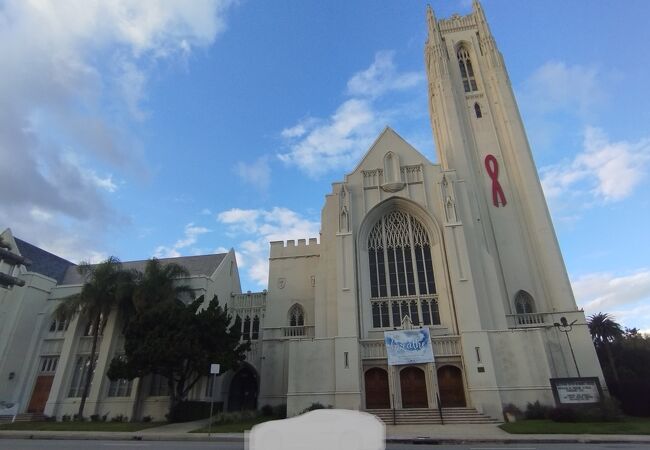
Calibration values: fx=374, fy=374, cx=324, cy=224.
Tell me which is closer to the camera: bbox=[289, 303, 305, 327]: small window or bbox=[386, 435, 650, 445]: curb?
bbox=[386, 435, 650, 445]: curb

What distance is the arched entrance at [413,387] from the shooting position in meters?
23.3

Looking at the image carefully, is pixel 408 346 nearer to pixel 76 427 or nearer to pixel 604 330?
pixel 76 427

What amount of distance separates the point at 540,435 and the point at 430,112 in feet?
113

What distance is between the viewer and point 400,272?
27.9 metres

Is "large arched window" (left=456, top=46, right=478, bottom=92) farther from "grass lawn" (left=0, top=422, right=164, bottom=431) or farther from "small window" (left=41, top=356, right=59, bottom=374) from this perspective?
"small window" (left=41, top=356, right=59, bottom=374)

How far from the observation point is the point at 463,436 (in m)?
14.7

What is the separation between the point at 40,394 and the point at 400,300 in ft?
92.8

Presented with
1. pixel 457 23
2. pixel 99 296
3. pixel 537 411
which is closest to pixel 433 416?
pixel 537 411

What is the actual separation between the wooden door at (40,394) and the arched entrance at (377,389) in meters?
24.3

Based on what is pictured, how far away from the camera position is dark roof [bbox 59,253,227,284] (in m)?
35.3

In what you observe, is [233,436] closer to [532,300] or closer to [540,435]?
[540,435]

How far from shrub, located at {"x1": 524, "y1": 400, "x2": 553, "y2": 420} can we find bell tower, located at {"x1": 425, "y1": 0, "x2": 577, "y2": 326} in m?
5.11

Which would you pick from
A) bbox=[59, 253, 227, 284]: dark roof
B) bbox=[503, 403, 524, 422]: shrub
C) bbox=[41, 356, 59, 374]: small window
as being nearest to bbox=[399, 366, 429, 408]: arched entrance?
bbox=[503, 403, 524, 422]: shrub

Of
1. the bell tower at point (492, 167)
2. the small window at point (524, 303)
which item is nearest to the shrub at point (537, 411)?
the bell tower at point (492, 167)
